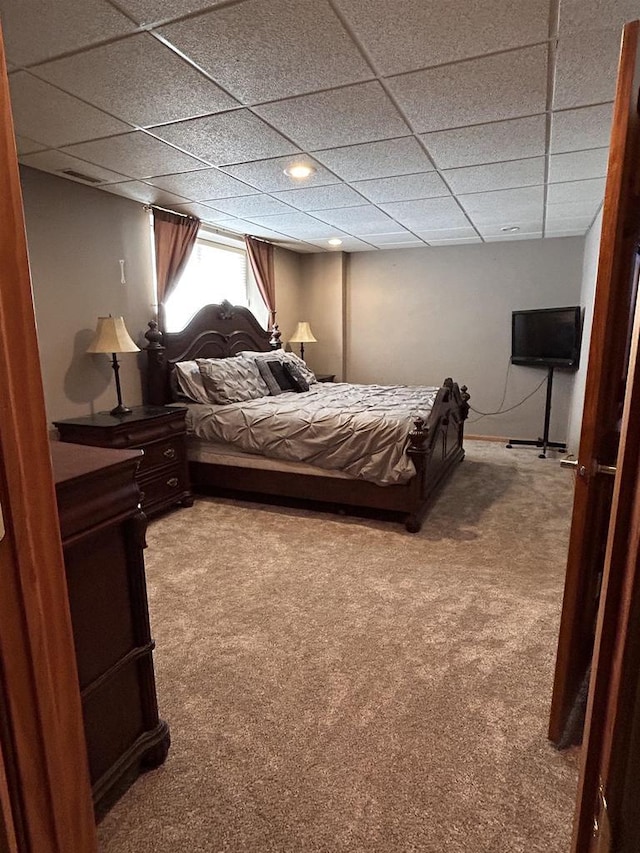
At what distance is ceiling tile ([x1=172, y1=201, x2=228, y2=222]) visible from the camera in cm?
406

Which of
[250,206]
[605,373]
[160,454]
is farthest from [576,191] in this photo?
[160,454]

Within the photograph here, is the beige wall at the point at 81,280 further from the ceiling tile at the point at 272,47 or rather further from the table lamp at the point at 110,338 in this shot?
the ceiling tile at the point at 272,47

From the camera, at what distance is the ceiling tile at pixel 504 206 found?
3.75 metres

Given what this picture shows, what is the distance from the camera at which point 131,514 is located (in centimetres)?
140

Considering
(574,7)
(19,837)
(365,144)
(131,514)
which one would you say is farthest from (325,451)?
(19,837)

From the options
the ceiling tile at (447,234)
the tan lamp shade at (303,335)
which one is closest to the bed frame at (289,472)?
the tan lamp shade at (303,335)

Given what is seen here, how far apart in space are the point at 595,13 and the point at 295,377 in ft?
12.1

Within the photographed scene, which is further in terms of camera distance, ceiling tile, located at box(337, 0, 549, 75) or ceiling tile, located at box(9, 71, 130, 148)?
ceiling tile, located at box(9, 71, 130, 148)

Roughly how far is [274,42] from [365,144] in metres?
1.07

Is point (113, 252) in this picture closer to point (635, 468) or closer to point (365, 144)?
point (365, 144)

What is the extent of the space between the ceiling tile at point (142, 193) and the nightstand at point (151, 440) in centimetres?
164

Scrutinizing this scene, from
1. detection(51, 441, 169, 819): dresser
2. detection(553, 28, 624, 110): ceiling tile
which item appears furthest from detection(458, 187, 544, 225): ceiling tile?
detection(51, 441, 169, 819): dresser

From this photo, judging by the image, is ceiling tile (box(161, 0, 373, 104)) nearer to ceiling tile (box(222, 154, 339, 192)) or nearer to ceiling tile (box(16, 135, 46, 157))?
ceiling tile (box(222, 154, 339, 192))

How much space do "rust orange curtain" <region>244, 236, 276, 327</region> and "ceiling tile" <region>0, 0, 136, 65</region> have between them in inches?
142
